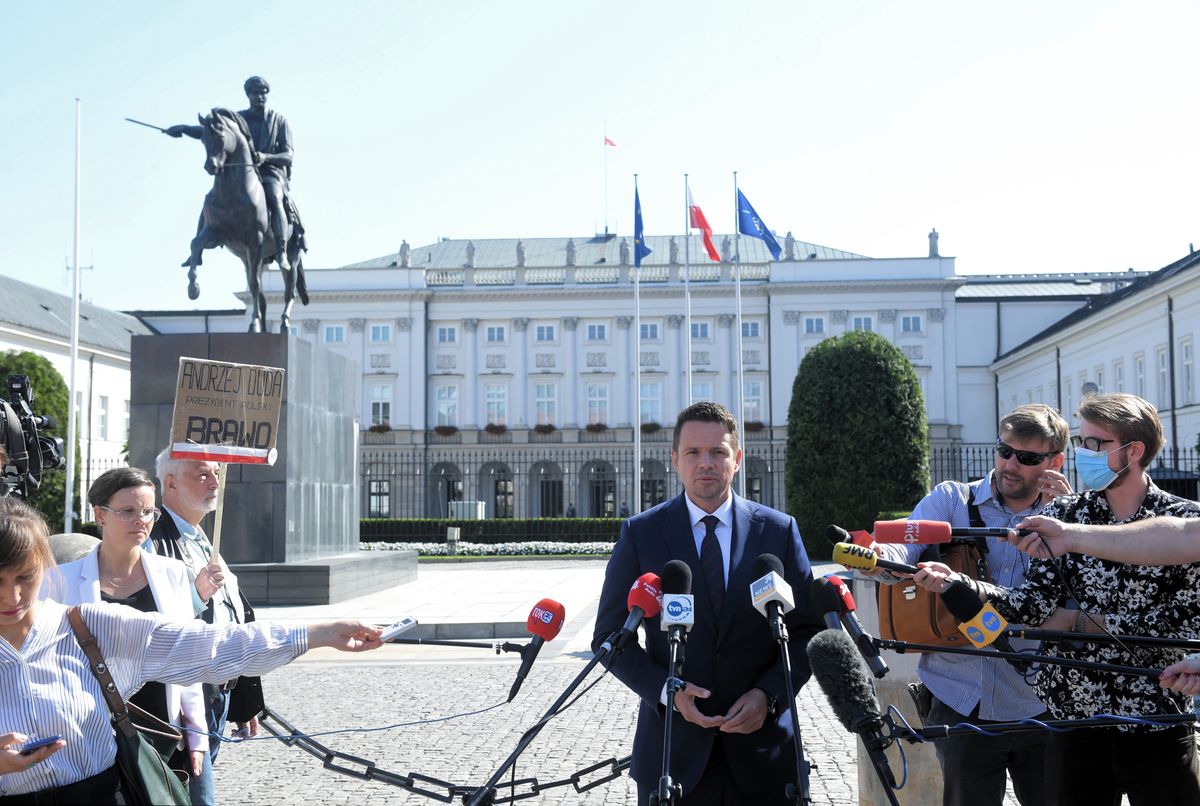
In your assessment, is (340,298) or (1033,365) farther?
(340,298)

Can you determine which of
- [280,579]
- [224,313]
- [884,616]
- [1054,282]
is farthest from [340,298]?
[884,616]

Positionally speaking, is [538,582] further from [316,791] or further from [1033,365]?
[1033,365]

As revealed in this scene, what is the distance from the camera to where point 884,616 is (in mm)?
3918

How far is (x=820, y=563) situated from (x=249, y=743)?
20.1 m

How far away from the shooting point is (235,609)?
457 cm

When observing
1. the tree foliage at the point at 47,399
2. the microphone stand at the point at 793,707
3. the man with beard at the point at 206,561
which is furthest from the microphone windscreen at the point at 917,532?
the tree foliage at the point at 47,399

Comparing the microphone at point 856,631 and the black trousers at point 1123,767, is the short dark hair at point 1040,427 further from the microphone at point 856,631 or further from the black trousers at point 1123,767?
the microphone at point 856,631

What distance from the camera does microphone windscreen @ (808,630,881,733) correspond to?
2.74 m

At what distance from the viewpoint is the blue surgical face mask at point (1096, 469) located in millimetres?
3354

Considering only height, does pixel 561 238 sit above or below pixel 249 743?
above

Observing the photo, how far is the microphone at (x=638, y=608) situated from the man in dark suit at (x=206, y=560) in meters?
1.76

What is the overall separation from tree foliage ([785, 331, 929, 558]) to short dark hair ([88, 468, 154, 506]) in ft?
69.1

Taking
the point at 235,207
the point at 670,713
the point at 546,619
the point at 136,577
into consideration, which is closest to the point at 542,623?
the point at 546,619

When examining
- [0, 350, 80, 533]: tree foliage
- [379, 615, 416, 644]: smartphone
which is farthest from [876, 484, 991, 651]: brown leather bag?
[0, 350, 80, 533]: tree foliage
